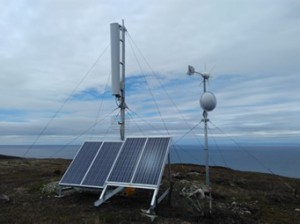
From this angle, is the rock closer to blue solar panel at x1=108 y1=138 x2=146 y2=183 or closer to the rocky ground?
the rocky ground

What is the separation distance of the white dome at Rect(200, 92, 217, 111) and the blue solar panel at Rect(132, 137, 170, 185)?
249 centimetres

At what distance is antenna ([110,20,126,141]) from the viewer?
1955 centimetres

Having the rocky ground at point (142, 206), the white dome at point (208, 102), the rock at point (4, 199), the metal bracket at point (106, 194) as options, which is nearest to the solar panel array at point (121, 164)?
the metal bracket at point (106, 194)

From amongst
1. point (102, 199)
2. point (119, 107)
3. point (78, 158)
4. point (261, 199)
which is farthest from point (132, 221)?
point (261, 199)

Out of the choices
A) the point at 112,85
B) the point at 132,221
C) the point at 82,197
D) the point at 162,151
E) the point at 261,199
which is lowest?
the point at 261,199

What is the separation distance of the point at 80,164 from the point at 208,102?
774 centimetres

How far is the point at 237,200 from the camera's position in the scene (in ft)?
63.6

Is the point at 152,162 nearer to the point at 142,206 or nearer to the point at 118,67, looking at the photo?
the point at 142,206

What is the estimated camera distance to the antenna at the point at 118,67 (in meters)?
19.5

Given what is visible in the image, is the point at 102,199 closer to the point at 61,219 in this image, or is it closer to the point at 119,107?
the point at 61,219

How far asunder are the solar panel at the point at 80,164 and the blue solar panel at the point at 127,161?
1.92 m

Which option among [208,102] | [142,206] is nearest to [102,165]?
[142,206]

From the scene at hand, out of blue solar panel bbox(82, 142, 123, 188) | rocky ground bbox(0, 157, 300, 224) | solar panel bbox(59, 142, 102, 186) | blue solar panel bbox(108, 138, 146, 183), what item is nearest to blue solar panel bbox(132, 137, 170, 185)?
blue solar panel bbox(108, 138, 146, 183)

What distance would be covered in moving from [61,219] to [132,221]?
2957mm
